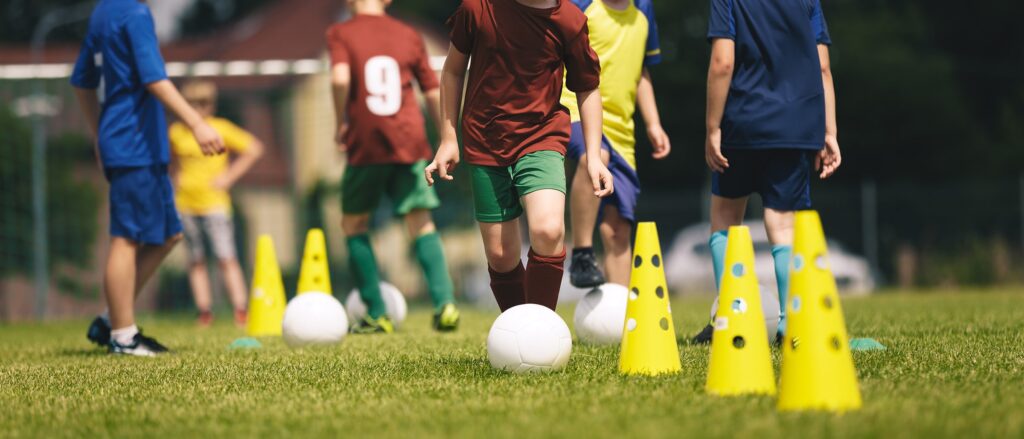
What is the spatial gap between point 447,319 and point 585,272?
1798 mm

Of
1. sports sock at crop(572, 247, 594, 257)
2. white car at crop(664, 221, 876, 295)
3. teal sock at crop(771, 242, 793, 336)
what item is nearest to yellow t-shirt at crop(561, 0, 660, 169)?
sports sock at crop(572, 247, 594, 257)

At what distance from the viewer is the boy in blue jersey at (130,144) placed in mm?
6289

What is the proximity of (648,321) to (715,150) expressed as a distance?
1.24m

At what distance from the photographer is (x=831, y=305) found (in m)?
3.61

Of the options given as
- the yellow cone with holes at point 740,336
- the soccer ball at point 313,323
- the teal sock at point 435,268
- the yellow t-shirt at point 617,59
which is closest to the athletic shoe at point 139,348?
the soccer ball at point 313,323

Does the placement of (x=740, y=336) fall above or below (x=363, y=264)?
above

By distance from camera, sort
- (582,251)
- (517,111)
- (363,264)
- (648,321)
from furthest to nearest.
Answer: (363,264) < (582,251) < (517,111) < (648,321)

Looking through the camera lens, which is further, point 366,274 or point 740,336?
point 366,274

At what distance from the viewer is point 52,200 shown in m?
13.7

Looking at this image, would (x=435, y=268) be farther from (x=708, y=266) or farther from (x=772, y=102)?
(x=708, y=266)

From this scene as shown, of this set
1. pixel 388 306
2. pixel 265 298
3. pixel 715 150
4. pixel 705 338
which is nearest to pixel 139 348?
pixel 265 298

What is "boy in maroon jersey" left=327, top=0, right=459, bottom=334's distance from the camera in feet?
25.1

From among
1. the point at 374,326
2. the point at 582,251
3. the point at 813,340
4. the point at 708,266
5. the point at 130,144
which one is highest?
the point at 130,144

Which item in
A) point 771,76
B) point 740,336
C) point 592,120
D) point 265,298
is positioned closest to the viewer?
point 740,336
